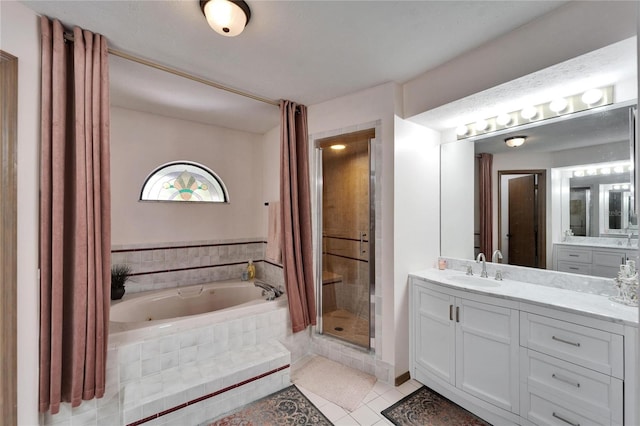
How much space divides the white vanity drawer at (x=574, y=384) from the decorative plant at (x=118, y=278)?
11.4ft

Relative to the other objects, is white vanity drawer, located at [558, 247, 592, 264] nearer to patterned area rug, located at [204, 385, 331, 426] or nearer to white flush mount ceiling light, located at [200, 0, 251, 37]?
patterned area rug, located at [204, 385, 331, 426]

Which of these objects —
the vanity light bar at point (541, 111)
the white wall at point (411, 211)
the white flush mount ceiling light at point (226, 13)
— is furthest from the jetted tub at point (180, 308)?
the vanity light bar at point (541, 111)

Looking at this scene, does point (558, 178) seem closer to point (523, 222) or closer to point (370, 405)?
point (523, 222)

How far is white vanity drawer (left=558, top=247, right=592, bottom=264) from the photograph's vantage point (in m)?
1.86

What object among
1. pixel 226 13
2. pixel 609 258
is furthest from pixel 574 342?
pixel 226 13

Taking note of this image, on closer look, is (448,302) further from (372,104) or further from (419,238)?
(372,104)

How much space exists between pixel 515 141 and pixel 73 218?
129 inches

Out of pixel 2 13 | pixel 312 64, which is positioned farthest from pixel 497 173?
pixel 2 13

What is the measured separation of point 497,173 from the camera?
2.39 m

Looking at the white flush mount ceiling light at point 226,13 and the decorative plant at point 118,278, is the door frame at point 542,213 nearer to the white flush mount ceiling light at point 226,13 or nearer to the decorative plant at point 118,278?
the white flush mount ceiling light at point 226,13

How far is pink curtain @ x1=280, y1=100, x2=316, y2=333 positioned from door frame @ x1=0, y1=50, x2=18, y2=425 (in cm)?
175

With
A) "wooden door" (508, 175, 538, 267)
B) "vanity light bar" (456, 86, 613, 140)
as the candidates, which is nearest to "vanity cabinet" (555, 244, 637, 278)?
"wooden door" (508, 175, 538, 267)

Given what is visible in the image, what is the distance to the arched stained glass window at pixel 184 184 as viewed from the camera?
3.09 meters

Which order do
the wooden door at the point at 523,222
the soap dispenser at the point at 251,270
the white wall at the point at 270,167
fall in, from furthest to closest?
the soap dispenser at the point at 251,270, the white wall at the point at 270,167, the wooden door at the point at 523,222
